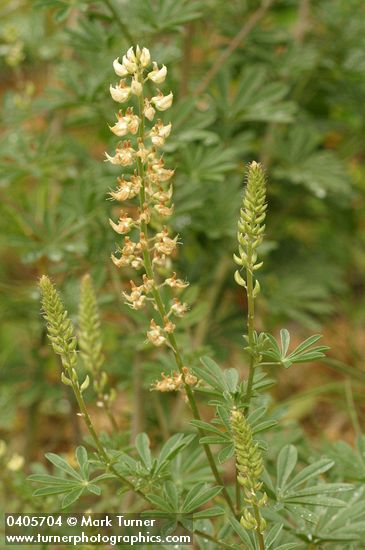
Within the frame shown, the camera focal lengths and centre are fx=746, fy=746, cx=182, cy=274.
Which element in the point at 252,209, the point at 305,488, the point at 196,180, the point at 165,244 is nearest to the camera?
the point at 252,209

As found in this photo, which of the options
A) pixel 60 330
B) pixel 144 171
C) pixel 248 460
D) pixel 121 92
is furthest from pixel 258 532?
A: pixel 121 92

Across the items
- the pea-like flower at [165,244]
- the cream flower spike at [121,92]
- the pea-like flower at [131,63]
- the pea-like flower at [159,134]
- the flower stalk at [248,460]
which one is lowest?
the flower stalk at [248,460]

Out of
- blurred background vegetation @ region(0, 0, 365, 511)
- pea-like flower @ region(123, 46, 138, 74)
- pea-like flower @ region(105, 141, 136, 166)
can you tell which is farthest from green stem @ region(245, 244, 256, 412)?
blurred background vegetation @ region(0, 0, 365, 511)

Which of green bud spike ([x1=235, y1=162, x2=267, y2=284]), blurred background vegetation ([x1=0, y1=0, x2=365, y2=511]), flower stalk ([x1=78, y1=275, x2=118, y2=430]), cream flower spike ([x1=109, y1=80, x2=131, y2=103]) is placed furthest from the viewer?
blurred background vegetation ([x1=0, y1=0, x2=365, y2=511])

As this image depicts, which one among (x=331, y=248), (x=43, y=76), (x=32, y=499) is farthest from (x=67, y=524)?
(x=43, y=76)

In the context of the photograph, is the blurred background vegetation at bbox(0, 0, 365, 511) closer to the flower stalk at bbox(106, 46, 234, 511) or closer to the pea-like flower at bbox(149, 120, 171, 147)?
the flower stalk at bbox(106, 46, 234, 511)

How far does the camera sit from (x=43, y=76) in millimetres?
4445

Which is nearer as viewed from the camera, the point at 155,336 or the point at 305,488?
the point at 155,336

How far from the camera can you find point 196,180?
2.05m

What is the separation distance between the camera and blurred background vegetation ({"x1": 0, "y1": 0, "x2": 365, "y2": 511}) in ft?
6.91

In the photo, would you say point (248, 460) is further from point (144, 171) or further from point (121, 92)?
point (121, 92)

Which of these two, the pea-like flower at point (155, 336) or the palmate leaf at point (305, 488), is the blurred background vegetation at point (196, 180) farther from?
the pea-like flower at point (155, 336)

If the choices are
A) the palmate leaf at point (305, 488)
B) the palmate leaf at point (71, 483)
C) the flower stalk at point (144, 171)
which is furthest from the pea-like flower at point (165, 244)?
the palmate leaf at point (305, 488)

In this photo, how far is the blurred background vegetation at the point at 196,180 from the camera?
6.91 ft
